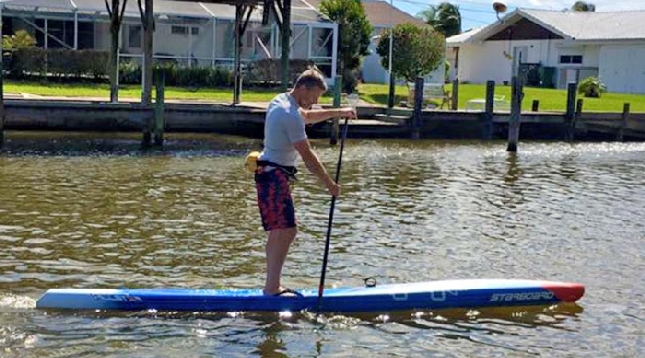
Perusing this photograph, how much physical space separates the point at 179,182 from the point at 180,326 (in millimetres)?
8974

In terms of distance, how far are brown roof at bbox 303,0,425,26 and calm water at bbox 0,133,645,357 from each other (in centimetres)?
3336

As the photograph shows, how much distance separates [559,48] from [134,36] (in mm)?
23879

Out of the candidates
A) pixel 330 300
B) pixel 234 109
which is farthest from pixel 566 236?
pixel 234 109

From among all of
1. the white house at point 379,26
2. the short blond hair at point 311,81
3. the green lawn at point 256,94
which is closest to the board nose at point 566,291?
the short blond hair at point 311,81

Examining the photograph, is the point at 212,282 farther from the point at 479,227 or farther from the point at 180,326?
the point at 479,227

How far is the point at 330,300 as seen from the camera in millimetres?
8438

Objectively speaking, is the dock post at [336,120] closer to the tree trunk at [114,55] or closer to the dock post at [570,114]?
the tree trunk at [114,55]

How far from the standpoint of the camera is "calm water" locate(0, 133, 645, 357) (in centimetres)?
774

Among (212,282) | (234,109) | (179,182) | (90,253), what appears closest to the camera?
(212,282)

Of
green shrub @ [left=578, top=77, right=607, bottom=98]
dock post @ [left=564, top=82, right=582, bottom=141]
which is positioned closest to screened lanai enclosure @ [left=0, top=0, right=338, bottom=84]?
green shrub @ [left=578, top=77, right=607, bottom=98]

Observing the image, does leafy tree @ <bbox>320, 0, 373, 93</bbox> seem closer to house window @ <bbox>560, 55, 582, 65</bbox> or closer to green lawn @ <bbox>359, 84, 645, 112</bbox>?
green lawn @ <bbox>359, 84, 645, 112</bbox>

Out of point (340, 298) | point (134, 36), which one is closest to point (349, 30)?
point (134, 36)

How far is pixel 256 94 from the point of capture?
109ft

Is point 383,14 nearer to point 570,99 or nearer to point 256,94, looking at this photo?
point 256,94
